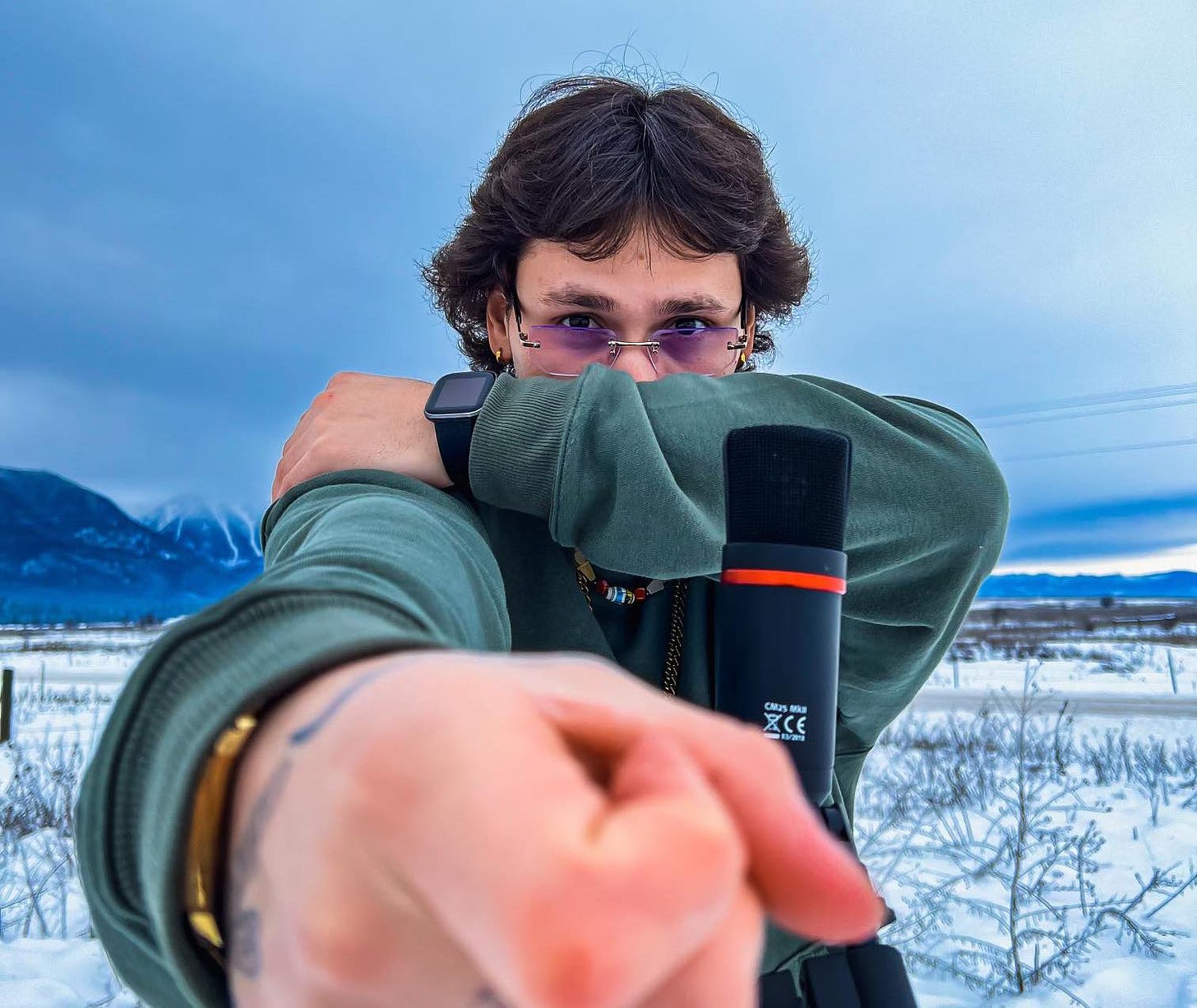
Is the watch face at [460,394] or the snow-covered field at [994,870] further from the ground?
the watch face at [460,394]

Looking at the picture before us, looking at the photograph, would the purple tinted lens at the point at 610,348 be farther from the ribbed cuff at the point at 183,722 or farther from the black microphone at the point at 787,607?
the ribbed cuff at the point at 183,722

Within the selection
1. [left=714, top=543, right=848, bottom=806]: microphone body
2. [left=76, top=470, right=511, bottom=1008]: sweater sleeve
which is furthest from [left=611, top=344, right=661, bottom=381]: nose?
[left=76, top=470, right=511, bottom=1008]: sweater sleeve

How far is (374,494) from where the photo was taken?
113cm

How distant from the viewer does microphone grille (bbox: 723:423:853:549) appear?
0.89 m

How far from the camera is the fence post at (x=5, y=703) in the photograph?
7.61 meters

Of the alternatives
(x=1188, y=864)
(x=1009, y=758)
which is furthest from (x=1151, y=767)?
(x=1188, y=864)

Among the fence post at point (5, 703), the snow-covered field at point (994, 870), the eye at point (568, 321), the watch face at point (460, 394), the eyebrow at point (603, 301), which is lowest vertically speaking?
the fence post at point (5, 703)

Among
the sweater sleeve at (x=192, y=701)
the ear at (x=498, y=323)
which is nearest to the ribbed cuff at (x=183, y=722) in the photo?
the sweater sleeve at (x=192, y=701)

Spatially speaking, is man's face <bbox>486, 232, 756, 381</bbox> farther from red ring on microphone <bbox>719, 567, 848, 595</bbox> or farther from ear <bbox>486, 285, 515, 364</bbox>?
red ring on microphone <bbox>719, 567, 848, 595</bbox>

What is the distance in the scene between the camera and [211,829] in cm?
48

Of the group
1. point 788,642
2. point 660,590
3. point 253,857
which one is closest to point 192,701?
point 253,857

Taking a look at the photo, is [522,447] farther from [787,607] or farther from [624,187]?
[624,187]

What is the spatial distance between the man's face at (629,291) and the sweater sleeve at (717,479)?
56cm

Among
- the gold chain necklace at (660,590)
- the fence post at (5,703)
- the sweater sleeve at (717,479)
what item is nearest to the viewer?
the sweater sleeve at (717,479)
